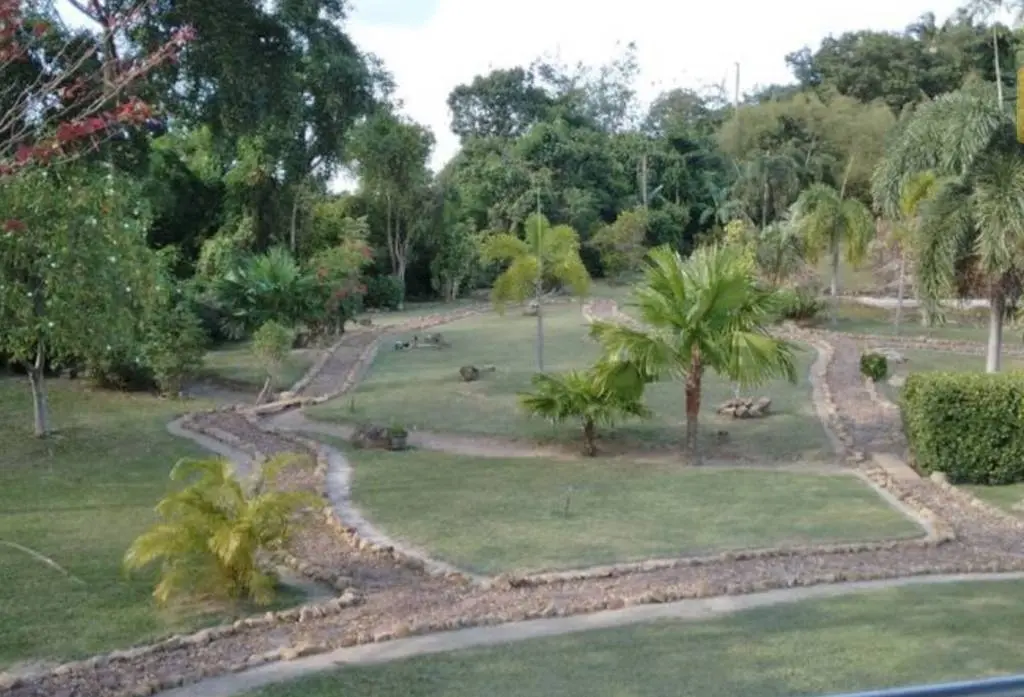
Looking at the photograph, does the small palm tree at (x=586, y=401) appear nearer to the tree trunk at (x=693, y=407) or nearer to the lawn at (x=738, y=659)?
the tree trunk at (x=693, y=407)

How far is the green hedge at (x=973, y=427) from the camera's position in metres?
13.2

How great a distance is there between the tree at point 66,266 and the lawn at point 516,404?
4.11 m

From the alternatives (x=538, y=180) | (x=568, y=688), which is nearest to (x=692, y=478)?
(x=568, y=688)

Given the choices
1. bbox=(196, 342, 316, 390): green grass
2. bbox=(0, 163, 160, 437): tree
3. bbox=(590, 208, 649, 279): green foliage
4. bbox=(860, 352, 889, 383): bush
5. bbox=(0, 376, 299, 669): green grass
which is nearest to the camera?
bbox=(0, 376, 299, 669): green grass

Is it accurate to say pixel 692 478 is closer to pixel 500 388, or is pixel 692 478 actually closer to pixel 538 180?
pixel 500 388

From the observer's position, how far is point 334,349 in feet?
85.6

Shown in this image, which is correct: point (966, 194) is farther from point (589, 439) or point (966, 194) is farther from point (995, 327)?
point (589, 439)

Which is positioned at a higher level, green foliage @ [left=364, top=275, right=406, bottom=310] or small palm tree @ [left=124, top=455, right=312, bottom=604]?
green foliage @ [left=364, top=275, right=406, bottom=310]

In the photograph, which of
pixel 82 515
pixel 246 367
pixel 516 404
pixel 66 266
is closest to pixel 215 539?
pixel 82 515

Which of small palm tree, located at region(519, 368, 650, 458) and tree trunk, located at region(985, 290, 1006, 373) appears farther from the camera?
tree trunk, located at region(985, 290, 1006, 373)

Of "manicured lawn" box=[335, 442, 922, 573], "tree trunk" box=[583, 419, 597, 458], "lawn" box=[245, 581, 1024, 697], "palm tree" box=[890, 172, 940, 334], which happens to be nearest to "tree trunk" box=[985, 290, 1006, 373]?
"palm tree" box=[890, 172, 940, 334]

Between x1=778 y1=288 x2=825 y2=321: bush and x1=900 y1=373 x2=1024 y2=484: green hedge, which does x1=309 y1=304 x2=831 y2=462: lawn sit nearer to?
x1=900 y1=373 x2=1024 y2=484: green hedge

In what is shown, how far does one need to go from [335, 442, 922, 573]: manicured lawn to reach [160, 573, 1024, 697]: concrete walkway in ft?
4.33

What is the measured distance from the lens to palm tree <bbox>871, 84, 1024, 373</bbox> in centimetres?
1491
